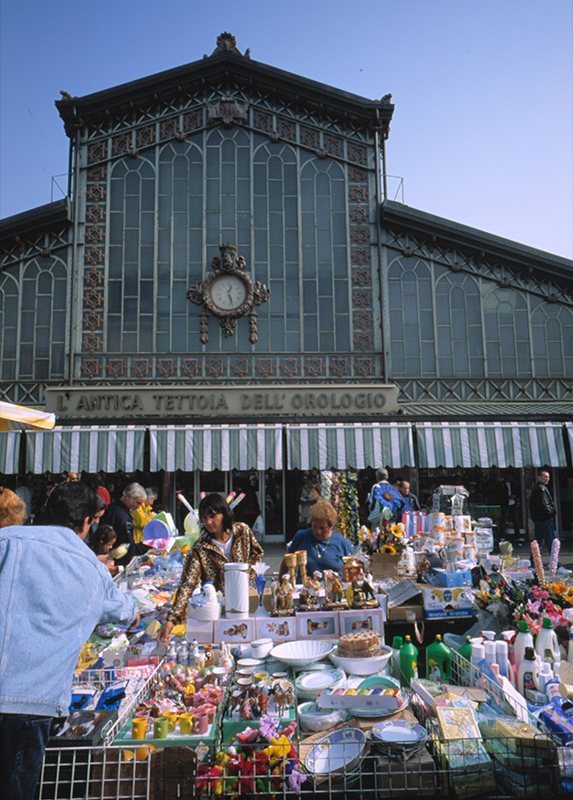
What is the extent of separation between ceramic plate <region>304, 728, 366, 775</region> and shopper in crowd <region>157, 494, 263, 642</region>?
6.21 feet

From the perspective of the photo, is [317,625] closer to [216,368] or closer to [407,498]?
[407,498]

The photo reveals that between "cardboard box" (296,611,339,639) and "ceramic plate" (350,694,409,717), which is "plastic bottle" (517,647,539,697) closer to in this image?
"ceramic plate" (350,694,409,717)

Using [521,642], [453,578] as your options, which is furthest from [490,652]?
[453,578]

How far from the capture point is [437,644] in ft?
12.3

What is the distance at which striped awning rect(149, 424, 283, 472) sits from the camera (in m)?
13.6

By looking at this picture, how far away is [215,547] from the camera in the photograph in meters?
4.59

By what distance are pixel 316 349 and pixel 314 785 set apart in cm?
1378

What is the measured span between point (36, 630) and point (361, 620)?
2.45 m

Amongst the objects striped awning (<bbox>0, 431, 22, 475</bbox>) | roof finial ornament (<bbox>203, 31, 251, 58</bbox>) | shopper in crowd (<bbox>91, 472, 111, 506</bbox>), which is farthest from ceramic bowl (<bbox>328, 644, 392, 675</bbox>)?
roof finial ornament (<bbox>203, 31, 251, 58</bbox>)

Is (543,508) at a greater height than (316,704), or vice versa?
(543,508)

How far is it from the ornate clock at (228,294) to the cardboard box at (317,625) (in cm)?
1225

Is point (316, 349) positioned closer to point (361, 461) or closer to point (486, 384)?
point (361, 461)

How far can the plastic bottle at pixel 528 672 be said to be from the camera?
3.29 meters

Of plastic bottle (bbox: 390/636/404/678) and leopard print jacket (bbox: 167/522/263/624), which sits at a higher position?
leopard print jacket (bbox: 167/522/263/624)
